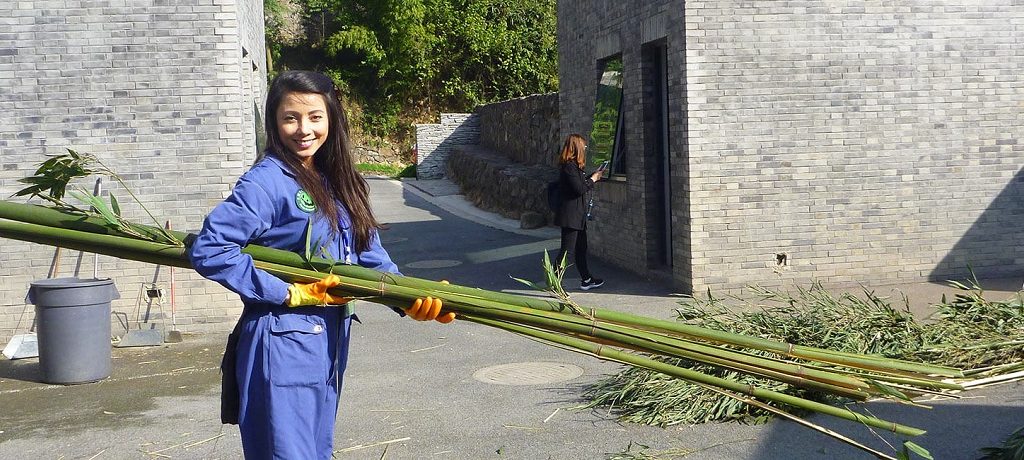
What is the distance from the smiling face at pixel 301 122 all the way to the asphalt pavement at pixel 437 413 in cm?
267

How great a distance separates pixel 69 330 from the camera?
812 cm

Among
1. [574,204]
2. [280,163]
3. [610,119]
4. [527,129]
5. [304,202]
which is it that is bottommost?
[574,204]

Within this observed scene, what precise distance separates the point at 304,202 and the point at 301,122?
0.30 metres

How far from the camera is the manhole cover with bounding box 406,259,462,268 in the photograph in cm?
1452

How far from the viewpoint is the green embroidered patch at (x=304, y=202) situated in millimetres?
3600

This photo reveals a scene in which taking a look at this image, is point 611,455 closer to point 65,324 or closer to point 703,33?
point 65,324

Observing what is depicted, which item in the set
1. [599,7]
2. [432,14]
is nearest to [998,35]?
[599,7]

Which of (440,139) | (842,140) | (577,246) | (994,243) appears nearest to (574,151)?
(577,246)

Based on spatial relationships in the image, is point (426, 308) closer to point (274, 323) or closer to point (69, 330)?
point (274, 323)

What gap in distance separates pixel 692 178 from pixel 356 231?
7575mm

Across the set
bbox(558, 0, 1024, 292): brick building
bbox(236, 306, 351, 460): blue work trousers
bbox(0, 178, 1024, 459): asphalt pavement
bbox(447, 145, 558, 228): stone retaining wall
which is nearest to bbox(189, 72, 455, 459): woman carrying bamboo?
bbox(236, 306, 351, 460): blue work trousers

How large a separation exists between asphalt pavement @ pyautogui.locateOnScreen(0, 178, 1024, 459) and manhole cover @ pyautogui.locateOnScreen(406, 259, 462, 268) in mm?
3578

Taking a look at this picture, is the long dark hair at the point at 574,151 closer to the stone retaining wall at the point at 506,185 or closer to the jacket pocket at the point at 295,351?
the stone retaining wall at the point at 506,185

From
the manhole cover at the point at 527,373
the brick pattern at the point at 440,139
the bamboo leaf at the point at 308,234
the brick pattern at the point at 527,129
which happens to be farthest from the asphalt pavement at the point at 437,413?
the brick pattern at the point at 440,139
